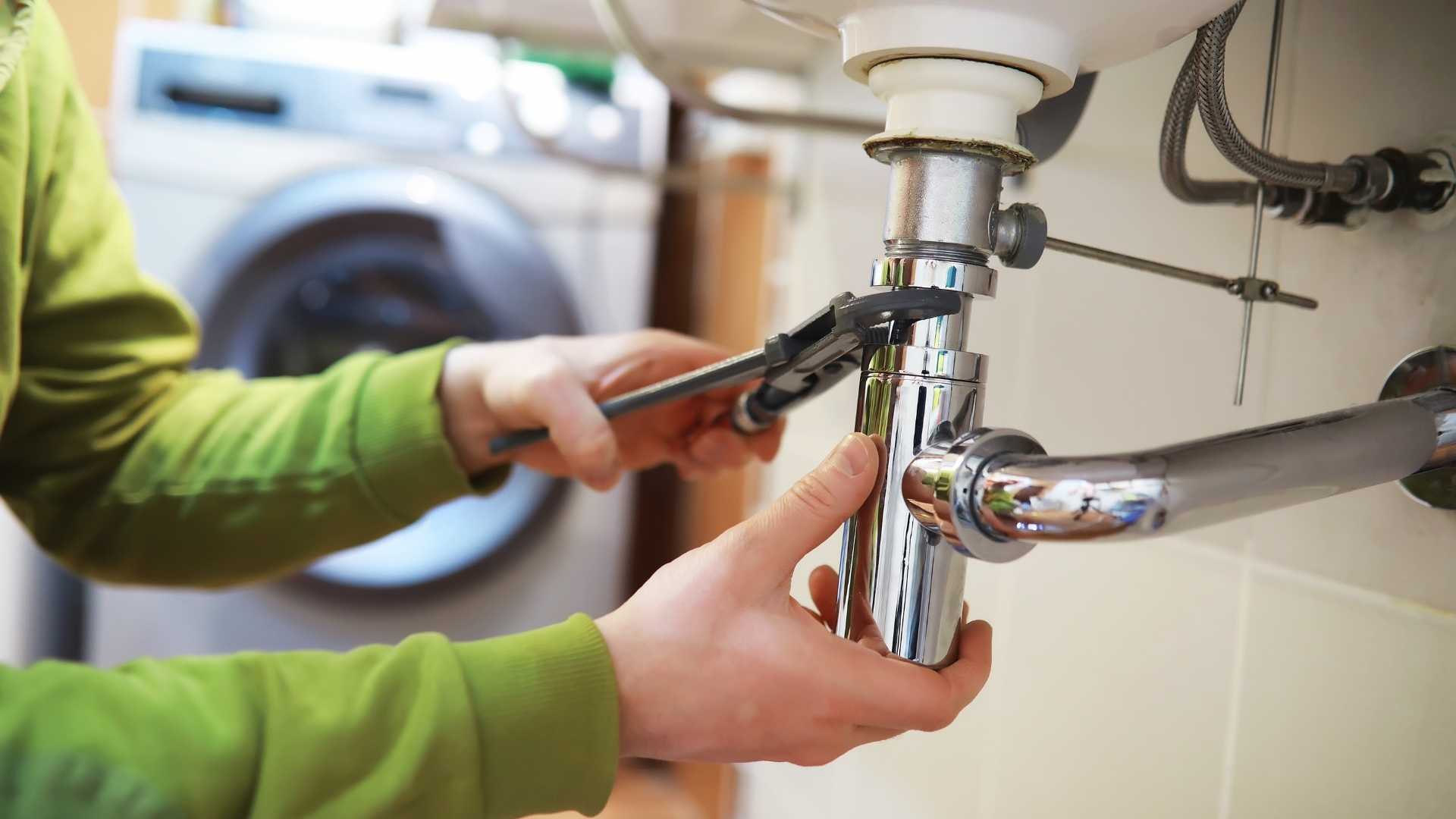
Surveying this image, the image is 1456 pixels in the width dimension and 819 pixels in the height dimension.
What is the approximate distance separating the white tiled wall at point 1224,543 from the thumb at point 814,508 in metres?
0.22

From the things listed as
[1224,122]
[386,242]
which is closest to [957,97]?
[1224,122]

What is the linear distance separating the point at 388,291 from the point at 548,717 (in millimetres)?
1003

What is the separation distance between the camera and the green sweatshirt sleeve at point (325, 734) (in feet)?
1.15

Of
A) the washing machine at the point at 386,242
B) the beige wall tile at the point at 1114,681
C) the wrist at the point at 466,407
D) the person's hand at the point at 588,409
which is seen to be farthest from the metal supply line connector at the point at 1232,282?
the washing machine at the point at 386,242

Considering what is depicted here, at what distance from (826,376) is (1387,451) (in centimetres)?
21

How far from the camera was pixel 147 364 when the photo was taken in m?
0.69

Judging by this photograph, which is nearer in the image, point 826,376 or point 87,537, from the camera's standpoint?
point 826,376

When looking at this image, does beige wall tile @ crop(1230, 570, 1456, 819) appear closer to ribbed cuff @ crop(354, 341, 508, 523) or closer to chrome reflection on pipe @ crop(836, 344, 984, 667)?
chrome reflection on pipe @ crop(836, 344, 984, 667)

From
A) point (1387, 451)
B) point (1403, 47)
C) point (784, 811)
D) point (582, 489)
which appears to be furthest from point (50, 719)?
point (582, 489)

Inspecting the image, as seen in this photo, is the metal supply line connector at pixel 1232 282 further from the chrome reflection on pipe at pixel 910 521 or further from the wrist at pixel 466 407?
the wrist at pixel 466 407

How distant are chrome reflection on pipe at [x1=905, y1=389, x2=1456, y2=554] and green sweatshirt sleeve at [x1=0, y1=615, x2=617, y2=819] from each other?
145mm

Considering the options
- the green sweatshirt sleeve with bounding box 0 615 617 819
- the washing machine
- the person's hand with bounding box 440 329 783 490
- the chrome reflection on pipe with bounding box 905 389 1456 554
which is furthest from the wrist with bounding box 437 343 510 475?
the washing machine

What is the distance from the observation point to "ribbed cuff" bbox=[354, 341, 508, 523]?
643 millimetres

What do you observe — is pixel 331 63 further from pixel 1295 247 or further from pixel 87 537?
pixel 1295 247
